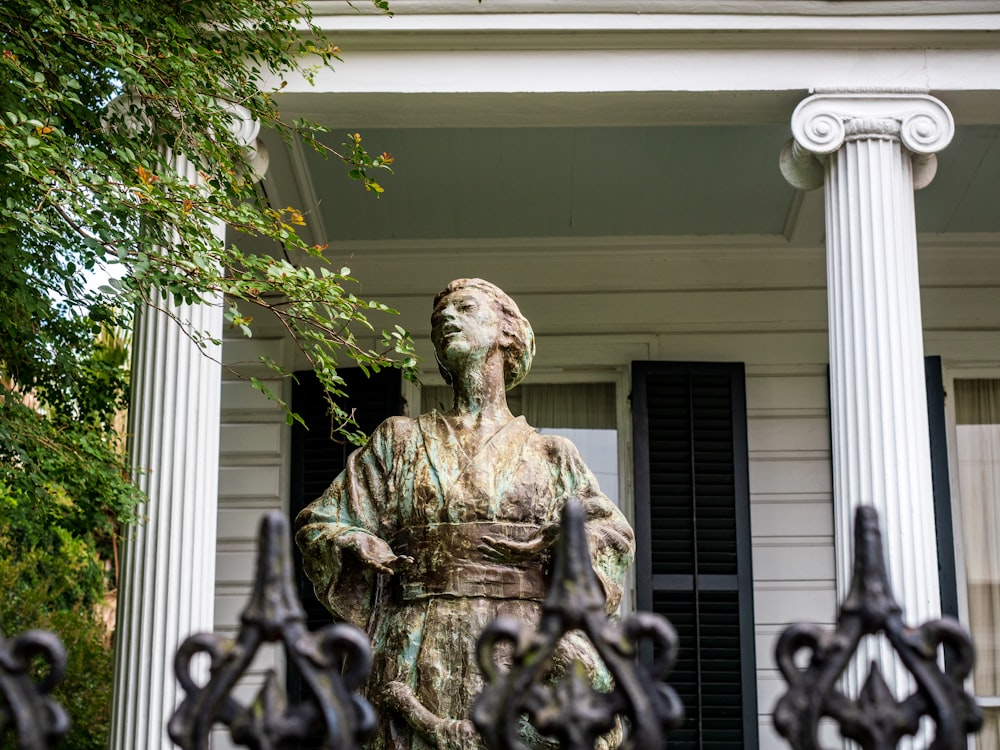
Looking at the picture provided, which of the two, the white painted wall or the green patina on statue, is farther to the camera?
the white painted wall

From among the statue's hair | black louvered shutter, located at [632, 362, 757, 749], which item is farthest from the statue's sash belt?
black louvered shutter, located at [632, 362, 757, 749]

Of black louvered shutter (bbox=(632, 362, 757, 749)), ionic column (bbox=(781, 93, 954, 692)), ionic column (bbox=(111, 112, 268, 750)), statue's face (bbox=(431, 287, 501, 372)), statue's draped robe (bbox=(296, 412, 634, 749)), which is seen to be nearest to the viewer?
statue's draped robe (bbox=(296, 412, 634, 749))

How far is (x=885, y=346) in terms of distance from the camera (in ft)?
18.6

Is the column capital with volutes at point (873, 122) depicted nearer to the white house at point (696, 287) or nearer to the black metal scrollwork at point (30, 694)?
the white house at point (696, 287)

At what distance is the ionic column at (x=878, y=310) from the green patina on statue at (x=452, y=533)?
7.26 ft

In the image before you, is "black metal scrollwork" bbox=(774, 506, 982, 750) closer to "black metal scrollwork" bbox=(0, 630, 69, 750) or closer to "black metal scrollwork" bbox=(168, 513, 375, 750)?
"black metal scrollwork" bbox=(168, 513, 375, 750)

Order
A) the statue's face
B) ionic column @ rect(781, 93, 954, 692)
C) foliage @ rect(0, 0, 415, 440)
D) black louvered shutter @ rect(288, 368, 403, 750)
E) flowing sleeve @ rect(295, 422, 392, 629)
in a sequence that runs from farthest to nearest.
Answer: black louvered shutter @ rect(288, 368, 403, 750) → ionic column @ rect(781, 93, 954, 692) → foliage @ rect(0, 0, 415, 440) → the statue's face → flowing sleeve @ rect(295, 422, 392, 629)

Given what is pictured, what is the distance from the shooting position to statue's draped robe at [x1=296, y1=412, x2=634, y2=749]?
3.43 m

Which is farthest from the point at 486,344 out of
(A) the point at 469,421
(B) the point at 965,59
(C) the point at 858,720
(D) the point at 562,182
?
(D) the point at 562,182

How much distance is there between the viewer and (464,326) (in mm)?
3770

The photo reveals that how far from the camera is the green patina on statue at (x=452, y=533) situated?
11.3ft

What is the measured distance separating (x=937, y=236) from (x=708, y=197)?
1.51 metres

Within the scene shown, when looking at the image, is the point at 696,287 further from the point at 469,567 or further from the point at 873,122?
the point at 469,567

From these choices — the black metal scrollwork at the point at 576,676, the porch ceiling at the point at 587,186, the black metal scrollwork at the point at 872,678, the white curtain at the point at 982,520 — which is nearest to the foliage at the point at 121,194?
the porch ceiling at the point at 587,186
